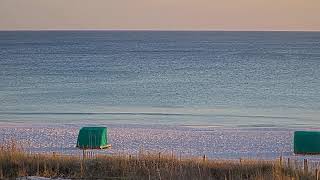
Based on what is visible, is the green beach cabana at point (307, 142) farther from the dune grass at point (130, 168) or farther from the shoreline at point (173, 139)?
the dune grass at point (130, 168)

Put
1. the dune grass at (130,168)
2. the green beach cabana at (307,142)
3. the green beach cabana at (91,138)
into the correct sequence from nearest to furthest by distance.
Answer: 1. the dune grass at (130,168)
2. the green beach cabana at (307,142)
3. the green beach cabana at (91,138)

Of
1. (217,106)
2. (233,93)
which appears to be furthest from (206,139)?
(233,93)

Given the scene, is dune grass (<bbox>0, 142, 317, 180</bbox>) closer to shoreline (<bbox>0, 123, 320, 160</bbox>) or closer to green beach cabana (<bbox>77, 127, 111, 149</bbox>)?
shoreline (<bbox>0, 123, 320, 160</bbox>)

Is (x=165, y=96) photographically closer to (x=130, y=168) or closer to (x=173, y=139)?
(x=173, y=139)

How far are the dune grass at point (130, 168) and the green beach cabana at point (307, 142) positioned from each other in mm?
5665

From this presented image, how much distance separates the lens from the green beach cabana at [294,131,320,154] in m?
20.4

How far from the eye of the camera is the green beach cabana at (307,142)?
20.4 m

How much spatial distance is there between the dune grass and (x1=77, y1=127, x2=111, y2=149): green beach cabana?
5839mm

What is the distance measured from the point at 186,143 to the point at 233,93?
25.9m

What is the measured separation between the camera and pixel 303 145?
2062cm

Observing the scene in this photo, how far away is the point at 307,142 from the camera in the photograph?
20562 mm

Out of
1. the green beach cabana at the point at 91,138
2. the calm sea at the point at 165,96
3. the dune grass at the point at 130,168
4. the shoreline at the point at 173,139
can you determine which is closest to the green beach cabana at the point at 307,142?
the shoreline at the point at 173,139

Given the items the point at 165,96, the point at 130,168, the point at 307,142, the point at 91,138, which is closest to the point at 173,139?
the point at 91,138

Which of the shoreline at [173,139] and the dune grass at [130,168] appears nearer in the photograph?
the dune grass at [130,168]
